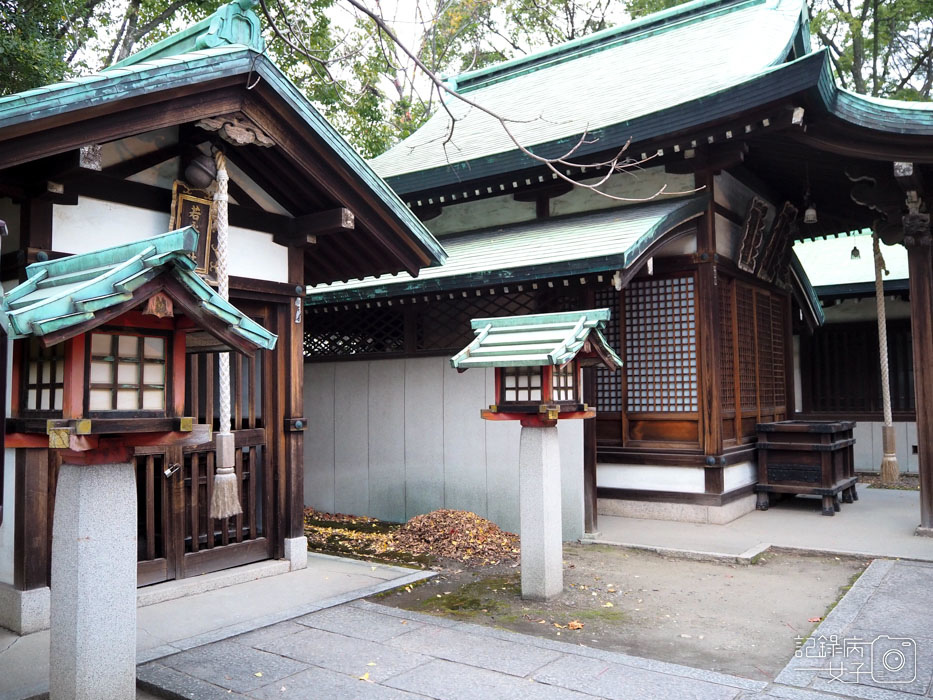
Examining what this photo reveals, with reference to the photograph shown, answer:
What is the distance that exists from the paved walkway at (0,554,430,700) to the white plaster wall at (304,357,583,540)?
206 centimetres

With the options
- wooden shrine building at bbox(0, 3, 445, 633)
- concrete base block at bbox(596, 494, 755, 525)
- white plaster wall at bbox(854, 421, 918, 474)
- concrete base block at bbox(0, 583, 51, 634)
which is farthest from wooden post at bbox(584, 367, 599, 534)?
white plaster wall at bbox(854, 421, 918, 474)

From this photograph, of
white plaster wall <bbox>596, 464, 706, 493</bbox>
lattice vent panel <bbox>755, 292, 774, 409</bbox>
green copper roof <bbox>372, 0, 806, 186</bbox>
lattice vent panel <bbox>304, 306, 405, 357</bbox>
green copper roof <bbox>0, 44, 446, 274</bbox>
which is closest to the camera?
green copper roof <bbox>0, 44, 446, 274</bbox>

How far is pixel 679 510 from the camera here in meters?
8.91

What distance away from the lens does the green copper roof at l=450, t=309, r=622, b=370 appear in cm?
549

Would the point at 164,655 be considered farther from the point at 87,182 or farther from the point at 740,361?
the point at 740,361

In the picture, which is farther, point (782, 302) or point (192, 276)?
point (782, 302)

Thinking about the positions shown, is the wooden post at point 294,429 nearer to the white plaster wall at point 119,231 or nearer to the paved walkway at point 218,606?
Result: the paved walkway at point 218,606

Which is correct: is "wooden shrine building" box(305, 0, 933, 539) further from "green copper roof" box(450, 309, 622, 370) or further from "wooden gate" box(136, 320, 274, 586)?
"wooden gate" box(136, 320, 274, 586)

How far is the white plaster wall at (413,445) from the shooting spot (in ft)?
27.9

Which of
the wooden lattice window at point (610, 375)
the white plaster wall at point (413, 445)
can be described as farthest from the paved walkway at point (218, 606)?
the wooden lattice window at point (610, 375)

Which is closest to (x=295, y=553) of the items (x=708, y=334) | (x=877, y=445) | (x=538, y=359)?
(x=538, y=359)

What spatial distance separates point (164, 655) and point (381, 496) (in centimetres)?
513

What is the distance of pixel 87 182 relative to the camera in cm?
528

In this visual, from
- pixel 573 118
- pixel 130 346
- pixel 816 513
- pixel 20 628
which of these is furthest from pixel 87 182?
pixel 816 513
